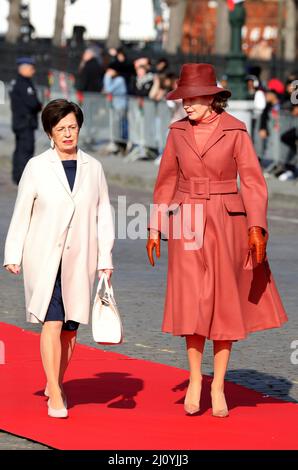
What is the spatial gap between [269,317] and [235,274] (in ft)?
0.93

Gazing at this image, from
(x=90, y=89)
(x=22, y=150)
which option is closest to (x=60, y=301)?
(x=22, y=150)

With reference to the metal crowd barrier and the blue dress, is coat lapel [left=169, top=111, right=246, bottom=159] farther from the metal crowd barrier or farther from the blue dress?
the metal crowd barrier

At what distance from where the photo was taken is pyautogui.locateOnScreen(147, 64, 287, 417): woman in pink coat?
8.52 m

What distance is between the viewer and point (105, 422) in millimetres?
8375

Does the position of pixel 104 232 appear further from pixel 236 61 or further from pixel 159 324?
pixel 236 61

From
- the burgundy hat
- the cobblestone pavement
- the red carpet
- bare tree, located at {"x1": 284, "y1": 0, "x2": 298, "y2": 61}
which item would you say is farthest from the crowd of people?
bare tree, located at {"x1": 284, "y1": 0, "x2": 298, "y2": 61}

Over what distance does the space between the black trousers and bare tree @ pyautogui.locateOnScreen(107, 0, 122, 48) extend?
35010mm

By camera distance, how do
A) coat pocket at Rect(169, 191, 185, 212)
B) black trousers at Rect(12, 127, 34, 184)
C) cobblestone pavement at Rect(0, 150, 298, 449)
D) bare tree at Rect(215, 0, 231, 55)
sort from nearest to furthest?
coat pocket at Rect(169, 191, 185, 212), cobblestone pavement at Rect(0, 150, 298, 449), black trousers at Rect(12, 127, 34, 184), bare tree at Rect(215, 0, 231, 55)

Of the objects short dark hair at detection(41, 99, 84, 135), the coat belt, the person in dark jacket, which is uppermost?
short dark hair at detection(41, 99, 84, 135)

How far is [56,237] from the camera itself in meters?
8.45

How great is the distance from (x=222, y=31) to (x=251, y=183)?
4611 cm

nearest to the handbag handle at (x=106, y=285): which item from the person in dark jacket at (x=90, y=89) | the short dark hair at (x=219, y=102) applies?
the short dark hair at (x=219, y=102)

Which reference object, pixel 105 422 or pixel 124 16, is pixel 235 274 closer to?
pixel 105 422
